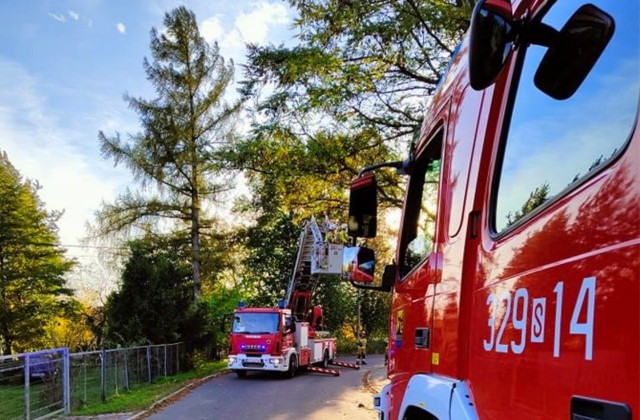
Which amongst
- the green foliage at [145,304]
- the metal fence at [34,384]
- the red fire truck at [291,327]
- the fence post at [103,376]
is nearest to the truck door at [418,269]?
the metal fence at [34,384]

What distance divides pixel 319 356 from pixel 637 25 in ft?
76.5

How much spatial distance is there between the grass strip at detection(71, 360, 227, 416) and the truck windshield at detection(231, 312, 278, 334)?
2.33m

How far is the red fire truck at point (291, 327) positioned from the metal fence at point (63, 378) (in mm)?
3173

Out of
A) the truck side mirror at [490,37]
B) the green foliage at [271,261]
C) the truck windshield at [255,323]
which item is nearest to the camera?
the truck side mirror at [490,37]

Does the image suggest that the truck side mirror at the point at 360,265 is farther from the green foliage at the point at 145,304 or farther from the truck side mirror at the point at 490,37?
the green foliage at the point at 145,304

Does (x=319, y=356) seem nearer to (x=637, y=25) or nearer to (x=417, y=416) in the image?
(x=417, y=416)

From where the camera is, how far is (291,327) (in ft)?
68.8

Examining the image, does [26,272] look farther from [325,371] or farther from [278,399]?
[278,399]

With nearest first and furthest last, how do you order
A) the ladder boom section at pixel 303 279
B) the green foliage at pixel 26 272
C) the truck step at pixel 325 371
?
the truck step at pixel 325 371, the ladder boom section at pixel 303 279, the green foliage at pixel 26 272

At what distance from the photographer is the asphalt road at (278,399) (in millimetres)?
11859

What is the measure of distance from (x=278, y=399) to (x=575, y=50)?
1362 centimetres

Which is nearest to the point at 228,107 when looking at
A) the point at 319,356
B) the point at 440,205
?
the point at 319,356

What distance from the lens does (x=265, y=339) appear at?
19562 mm

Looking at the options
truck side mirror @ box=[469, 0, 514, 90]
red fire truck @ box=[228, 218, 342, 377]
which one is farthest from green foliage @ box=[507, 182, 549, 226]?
red fire truck @ box=[228, 218, 342, 377]
